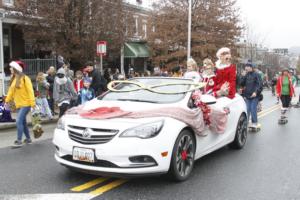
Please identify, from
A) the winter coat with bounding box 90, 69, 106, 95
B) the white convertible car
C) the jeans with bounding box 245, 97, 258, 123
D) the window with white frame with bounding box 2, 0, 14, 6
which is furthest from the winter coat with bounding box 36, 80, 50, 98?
the window with white frame with bounding box 2, 0, 14, 6

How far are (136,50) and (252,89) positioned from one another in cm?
2115

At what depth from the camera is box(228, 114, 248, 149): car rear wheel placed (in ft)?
26.3

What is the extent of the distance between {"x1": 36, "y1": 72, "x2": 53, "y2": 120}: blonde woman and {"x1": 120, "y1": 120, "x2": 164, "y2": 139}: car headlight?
26.9 feet

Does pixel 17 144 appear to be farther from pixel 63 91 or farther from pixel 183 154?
pixel 183 154

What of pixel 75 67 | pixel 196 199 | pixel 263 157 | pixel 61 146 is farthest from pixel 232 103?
→ pixel 75 67

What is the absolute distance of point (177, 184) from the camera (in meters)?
5.51

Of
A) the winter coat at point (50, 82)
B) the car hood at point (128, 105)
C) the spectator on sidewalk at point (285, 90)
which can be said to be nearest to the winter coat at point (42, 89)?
the winter coat at point (50, 82)

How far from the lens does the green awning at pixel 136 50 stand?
30156mm

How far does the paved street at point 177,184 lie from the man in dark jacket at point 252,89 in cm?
255

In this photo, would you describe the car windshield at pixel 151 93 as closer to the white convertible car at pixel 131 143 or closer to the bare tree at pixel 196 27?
the white convertible car at pixel 131 143

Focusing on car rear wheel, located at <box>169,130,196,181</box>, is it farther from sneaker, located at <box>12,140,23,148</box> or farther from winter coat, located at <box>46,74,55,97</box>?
winter coat, located at <box>46,74,55,97</box>

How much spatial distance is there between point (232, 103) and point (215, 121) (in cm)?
117

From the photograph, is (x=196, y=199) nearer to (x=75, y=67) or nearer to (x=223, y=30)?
(x=75, y=67)

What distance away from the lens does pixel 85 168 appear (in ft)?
17.0
